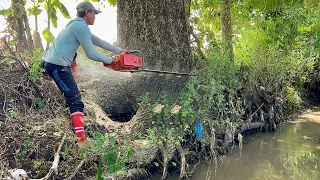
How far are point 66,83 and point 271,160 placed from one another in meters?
3.91

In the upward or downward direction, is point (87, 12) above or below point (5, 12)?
below

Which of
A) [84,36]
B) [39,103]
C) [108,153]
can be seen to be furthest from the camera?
[39,103]

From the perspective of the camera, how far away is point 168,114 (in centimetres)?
427

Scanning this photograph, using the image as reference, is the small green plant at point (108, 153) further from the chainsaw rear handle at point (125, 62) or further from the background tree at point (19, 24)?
the background tree at point (19, 24)

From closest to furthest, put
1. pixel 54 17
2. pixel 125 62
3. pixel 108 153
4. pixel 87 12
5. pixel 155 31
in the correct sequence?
pixel 108 153 → pixel 87 12 → pixel 125 62 → pixel 155 31 → pixel 54 17

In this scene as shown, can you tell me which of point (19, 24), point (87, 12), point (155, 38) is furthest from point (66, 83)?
point (19, 24)

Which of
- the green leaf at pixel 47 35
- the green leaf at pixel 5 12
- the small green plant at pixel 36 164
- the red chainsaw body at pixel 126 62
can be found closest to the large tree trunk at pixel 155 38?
the red chainsaw body at pixel 126 62

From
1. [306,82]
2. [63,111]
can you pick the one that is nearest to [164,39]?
[63,111]

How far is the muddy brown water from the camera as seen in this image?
186 inches

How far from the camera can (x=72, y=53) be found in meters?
3.45

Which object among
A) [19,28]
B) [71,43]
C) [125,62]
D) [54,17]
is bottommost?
[125,62]

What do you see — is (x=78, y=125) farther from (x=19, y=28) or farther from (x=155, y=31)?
(x=19, y=28)

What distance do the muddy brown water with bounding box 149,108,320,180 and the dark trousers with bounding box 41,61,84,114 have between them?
5.33ft

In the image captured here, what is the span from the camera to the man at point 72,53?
3340 millimetres
